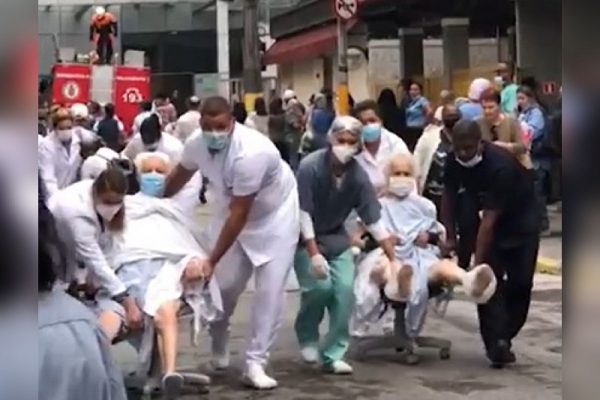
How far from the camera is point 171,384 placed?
757 cm

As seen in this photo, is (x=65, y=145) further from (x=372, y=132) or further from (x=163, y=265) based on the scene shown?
(x=163, y=265)

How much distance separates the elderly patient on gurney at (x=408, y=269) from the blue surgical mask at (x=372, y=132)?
1.44 metres

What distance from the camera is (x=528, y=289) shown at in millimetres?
8734

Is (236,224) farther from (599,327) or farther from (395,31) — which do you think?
(395,31)

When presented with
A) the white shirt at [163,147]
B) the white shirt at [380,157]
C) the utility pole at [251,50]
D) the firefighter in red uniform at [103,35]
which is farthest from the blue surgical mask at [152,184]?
the utility pole at [251,50]

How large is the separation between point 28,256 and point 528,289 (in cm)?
639

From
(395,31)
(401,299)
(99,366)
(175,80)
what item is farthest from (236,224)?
(175,80)

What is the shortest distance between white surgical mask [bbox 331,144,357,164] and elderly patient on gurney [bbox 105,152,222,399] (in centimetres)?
96

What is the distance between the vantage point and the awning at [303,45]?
1244 inches

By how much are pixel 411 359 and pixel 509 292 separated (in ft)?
2.66

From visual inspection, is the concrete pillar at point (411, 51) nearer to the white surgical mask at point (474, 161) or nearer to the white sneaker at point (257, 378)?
the white surgical mask at point (474, 161)

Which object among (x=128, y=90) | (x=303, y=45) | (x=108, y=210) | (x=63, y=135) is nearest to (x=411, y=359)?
(x=108, y=210)

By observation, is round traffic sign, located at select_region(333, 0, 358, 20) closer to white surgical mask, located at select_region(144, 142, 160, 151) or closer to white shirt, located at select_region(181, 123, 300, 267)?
white surgical mask, located at select_region(144, 142, 160, 151)

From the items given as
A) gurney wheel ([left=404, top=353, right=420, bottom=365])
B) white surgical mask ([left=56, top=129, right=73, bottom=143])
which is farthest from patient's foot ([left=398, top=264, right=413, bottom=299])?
white surgical mask ([left=56, top=129, right=73, bottom=143])
